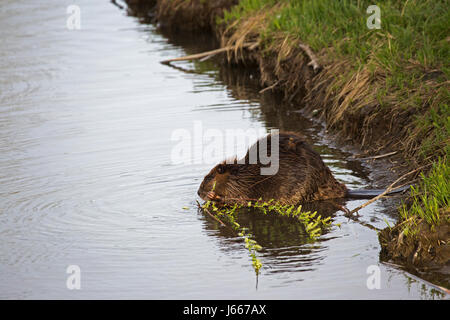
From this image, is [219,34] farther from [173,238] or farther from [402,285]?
[402,285]

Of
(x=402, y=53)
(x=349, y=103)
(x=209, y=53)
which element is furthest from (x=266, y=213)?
(x=209, y=53)

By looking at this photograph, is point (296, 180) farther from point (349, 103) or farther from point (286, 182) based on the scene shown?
point (349, 103)

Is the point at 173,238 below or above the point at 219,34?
below

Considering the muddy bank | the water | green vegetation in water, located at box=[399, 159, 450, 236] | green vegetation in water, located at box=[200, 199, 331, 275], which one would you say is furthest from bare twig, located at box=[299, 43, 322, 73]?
green vegetation in water, located at box=[399, 159, 450, 236]

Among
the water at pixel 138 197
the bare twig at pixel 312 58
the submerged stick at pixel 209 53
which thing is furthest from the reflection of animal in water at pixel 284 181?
the submerged stick at pixel 209 53

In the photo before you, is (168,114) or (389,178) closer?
(389,178)

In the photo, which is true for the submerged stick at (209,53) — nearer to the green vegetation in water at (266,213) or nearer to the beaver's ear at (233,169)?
the beaver's ear at (233,169)

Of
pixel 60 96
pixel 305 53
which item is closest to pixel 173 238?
pixel 305 53

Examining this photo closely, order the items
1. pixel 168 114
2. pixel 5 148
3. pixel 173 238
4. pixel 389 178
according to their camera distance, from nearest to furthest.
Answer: pixel 173 238 < pixel 389 178 < pixel 5 148 < pixel 168 114

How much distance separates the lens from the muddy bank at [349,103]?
179 inches

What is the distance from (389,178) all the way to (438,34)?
6.53 feet

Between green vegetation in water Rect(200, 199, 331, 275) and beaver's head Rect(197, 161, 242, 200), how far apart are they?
0.37ft

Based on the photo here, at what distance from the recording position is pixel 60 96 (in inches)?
367
